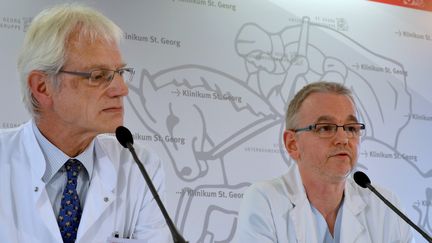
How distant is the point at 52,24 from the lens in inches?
80.9

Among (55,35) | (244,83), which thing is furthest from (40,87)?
(244,83)

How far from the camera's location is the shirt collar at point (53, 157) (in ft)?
6.75

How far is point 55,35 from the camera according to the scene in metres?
2.03

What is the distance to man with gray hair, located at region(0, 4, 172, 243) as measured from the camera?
78.7 inches

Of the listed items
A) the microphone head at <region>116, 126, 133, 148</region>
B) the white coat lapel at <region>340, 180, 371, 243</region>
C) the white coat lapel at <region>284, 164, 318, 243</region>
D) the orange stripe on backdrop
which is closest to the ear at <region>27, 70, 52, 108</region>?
the microphone head at <region>116, 126, 133, 148</region>

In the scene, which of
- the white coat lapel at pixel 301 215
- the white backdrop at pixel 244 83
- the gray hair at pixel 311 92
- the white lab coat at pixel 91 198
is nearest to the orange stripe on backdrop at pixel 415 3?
the white backdrop at pixel 244 83

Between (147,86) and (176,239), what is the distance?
2.35 meters

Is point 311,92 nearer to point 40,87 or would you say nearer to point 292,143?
point 292,143

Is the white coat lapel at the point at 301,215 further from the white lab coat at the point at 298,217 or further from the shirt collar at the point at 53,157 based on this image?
the shirt collar at the point at 53,157

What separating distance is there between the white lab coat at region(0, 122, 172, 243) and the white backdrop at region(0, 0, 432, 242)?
52.7 inches

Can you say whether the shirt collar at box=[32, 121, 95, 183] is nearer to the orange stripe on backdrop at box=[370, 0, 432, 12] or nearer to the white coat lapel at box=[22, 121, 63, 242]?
the white coat lapel at box=[22, 121, 63, 242]

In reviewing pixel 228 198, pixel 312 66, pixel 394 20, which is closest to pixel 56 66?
pixel 228 198

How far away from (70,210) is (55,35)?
1.90 ft

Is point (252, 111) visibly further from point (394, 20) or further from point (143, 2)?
point (394, 20)
